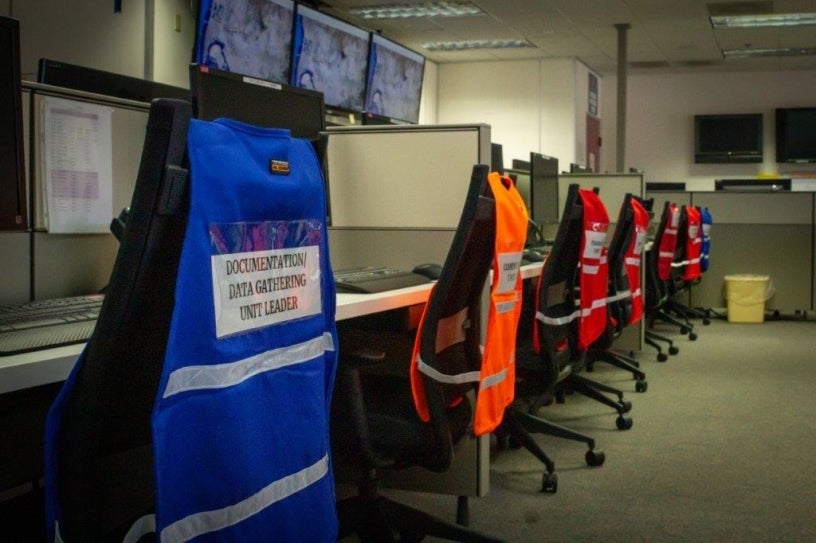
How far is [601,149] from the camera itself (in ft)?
37.6

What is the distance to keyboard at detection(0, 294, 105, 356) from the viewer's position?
1.14m

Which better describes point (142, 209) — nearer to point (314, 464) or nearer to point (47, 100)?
point (314, 464)

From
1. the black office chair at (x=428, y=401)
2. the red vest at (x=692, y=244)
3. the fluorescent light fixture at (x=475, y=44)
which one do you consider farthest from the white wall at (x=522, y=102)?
the black office chair at (x=428, y=401)

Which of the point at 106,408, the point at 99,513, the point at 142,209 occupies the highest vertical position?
the point at 142,209

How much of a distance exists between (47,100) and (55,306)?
1.54 feet

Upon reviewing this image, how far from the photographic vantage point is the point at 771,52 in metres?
9.73

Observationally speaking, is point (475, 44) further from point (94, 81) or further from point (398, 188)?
point (94, 81)

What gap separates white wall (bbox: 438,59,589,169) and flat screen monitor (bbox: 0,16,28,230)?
8.15 meters

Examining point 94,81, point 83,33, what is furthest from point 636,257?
point 83,33

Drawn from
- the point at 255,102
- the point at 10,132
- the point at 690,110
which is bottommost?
the point at 10,132

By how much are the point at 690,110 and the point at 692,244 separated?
550 cm

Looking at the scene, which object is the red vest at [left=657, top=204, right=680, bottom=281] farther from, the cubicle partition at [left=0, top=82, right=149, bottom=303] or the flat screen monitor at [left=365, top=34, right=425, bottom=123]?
the cubicle partition at [left=0, top=82, right=149, bottom=303]

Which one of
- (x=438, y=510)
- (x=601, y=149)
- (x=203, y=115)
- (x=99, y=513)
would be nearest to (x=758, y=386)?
(x=438, y=510)

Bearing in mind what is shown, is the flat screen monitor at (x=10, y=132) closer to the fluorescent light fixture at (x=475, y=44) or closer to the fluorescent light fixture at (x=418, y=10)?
the fluorescent light fixture at (x=418, y=10)
